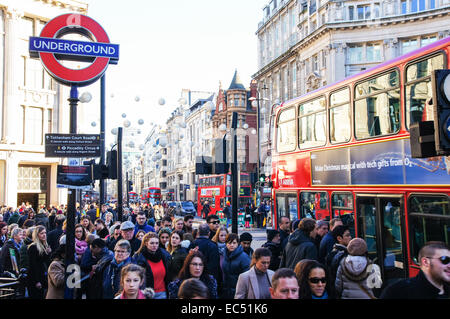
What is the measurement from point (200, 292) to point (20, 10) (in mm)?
33659

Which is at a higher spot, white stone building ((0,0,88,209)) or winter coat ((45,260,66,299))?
white stone building ((0,0,88,209))

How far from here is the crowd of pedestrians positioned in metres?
3.71

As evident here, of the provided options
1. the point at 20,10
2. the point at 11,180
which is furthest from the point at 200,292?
the point at 20,10

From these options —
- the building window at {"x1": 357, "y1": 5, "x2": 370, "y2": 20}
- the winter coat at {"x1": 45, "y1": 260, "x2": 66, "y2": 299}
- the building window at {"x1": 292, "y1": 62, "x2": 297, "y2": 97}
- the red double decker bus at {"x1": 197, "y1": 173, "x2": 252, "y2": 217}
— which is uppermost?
the building window at {"x1": 357, "y1": 5, "x2": 370, "y2": 20}

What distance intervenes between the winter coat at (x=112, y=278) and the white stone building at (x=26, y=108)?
28.0 meters

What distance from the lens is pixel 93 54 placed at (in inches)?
262

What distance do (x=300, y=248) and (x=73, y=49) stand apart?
4391mm

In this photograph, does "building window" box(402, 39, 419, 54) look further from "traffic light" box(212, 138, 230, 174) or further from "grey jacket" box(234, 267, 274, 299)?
"grey jacket" box(234, 267, 274, 299)

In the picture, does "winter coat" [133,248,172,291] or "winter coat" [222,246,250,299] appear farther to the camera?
"winter coat" [222,246,250,299]

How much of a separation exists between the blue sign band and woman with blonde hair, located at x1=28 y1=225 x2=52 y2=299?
9.24 feet

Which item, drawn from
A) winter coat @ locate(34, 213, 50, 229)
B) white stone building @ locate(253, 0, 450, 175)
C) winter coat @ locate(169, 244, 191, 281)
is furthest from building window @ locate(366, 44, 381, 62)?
winter coat @ locate(169, 244, 191, 281)

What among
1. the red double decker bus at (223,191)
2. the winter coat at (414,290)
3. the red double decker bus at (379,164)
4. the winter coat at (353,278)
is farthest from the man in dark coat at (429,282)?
the red double decker bus at (223,191)

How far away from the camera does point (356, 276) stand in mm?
4969

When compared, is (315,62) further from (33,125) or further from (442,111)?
(442,111)
